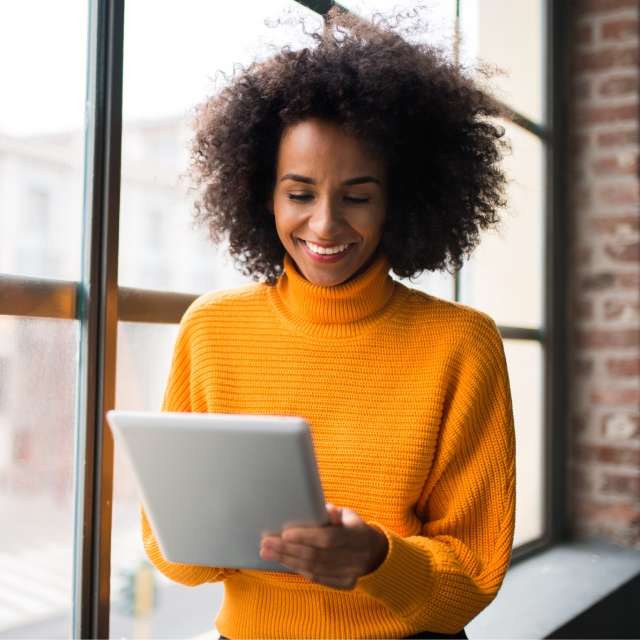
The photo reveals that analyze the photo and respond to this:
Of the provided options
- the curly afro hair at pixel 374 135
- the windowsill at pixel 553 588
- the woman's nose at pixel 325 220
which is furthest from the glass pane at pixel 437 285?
the woman's nose at pixel 325 220

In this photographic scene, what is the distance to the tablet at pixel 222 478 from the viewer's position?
87 centimetres

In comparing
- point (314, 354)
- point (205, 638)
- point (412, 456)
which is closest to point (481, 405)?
point (412, 456)

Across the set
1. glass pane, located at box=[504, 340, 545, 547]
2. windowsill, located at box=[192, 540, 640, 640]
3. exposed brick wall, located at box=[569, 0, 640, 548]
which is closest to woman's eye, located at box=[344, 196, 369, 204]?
windowsill, located at box=[192, 540, 640, 640]

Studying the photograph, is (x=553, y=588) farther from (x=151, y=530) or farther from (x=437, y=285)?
(x=151, y=530)

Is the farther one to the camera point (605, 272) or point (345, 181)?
point (605, 272)

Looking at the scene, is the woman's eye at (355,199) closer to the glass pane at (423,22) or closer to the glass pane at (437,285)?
the glass pane at (423,22)

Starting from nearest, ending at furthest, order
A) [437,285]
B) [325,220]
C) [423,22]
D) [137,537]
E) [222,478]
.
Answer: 1. [222,478]
2. [325,220]
3. [423,22]
4. [137,537]
5. [437,285]

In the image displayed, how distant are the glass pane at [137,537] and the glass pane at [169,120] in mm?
98

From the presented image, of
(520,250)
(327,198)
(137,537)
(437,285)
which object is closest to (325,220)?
(327,198)

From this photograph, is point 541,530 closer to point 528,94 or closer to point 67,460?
point 528,94

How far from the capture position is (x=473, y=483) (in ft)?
3.87

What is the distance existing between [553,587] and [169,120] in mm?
1575

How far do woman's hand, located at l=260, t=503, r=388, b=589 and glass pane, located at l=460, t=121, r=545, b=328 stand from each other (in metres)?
1.70

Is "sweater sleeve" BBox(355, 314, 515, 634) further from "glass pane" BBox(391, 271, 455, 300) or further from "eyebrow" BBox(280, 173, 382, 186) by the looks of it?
"glass pane" BBox(391, 271, 455, 300)
